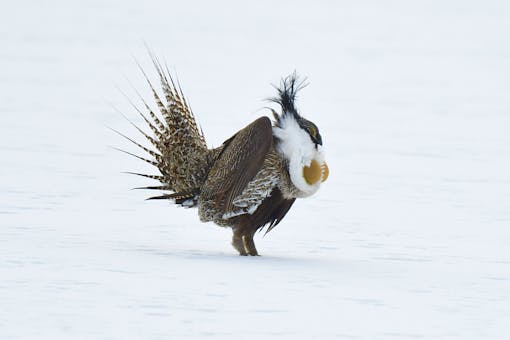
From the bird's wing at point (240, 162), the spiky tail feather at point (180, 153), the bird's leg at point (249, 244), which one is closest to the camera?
the bird's wing at point (240, 162)

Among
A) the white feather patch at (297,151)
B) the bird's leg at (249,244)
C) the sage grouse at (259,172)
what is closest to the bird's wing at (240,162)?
the sage grouse at (259,172)

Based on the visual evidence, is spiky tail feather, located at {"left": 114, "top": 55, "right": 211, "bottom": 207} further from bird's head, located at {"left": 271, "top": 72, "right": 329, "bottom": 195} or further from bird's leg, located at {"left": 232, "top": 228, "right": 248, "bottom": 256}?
bird's head, located at {"left": 271, "top": 72, "right": 329, "bottom": 195}

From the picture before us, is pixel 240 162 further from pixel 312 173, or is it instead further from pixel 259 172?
pixel 312 173

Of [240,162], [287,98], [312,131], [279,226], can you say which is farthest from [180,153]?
[279,226]

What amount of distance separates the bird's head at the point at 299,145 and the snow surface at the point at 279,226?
53 centimetres

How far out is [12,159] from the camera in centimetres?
1103

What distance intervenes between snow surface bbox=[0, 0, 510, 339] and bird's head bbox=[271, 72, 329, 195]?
0.53 meters

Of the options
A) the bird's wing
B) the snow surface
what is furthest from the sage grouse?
the snow surface

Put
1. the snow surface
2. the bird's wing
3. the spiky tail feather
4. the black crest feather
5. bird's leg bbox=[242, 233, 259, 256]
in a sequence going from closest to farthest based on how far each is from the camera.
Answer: the snow surface, the bird's wing, the black crest feather, bird's leg bbox=[242, 233, 259, 256], the spiky tail feather

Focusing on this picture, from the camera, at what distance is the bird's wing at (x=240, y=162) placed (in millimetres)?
7449

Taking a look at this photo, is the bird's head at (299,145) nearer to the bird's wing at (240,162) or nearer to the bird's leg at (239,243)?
the bird's wing at (240,162)

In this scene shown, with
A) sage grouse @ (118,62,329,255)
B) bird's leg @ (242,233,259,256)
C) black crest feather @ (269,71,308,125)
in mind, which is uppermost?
black crest feather @ (269,71,308,125)

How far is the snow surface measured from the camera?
586 centimetres

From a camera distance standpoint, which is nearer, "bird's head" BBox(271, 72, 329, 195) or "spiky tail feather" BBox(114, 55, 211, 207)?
"bird's head" BBox(271, 72, 329, 195)
